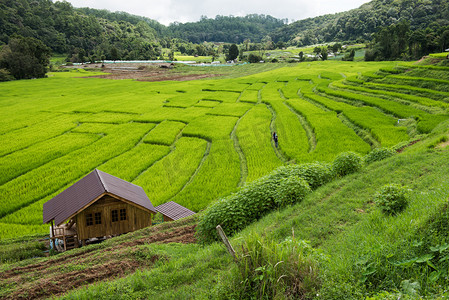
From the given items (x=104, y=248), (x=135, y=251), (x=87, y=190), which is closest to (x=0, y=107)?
(x=87, y=190)

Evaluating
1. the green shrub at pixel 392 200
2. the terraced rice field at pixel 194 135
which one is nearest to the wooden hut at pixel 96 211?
the terraced rice field at pixel 194 135

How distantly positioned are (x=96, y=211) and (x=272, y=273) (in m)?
9.48

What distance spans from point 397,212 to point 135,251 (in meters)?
6.88

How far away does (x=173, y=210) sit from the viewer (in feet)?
→ 42.4

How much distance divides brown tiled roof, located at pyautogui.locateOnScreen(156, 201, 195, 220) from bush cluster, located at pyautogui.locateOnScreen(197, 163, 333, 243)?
11.5 feet

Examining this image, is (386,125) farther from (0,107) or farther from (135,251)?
(0,107)

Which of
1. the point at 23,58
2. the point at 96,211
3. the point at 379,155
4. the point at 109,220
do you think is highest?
the point at 23,58

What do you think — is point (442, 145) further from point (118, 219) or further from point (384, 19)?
point (384, 19)

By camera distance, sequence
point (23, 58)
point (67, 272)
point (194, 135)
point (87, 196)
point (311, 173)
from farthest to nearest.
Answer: point (23, 58)
point (194, 135)
point (87, 196)
point (311, 173)
point (67, 272)

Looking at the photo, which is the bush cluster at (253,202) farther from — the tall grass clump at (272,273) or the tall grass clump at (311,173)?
the tall grass clump at (272,273)

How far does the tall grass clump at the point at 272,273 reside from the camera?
14.0 feet

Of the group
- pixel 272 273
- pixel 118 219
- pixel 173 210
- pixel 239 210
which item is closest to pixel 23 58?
pixel 118 219

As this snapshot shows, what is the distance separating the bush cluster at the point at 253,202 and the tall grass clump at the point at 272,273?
3748 millimetres

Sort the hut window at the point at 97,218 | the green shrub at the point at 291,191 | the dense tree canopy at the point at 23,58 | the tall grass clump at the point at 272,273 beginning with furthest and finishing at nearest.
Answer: the dense tree canopy at the point at 23,58 → the hut window at the point at 97,218 → the green shrub at the point at 291,191 → the tall grass clump at the point at 272,273
